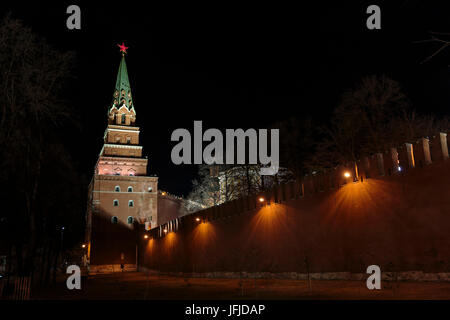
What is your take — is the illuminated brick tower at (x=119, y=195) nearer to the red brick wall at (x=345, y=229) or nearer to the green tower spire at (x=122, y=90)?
the green tower spire at (x=122, y=90)

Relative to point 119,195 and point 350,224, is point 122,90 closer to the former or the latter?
point 119,195

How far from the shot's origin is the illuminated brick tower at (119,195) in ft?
159

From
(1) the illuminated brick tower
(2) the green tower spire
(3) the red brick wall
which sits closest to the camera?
(3) the red brick wall

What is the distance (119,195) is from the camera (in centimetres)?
5109

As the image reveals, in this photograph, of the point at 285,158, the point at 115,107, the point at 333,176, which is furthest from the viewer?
the point at 115,107

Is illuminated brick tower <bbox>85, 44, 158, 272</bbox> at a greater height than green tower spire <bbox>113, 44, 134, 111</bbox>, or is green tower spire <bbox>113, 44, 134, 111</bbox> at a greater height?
green tower spire <bbox>113, 44, 134, 111</bbox>

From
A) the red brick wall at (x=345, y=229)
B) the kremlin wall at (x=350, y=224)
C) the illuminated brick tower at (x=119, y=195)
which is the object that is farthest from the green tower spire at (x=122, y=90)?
the kremlin wall at (x=350, y=224)

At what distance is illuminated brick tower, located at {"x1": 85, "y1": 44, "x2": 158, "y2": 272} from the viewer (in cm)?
4850

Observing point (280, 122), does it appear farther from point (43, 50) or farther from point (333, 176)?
point (43, 50)

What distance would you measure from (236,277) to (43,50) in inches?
651

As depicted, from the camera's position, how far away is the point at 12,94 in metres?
11.7

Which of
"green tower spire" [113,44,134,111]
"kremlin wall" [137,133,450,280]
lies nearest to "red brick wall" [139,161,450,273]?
"kremlin wall" [137,133,450,280]

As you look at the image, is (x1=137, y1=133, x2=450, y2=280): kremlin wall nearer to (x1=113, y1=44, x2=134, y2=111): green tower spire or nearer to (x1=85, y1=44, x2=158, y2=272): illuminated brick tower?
(x1=85, y1=44, x2=158, y2=272): illuminated brick tower

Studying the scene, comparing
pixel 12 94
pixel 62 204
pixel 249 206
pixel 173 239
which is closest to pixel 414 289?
pixel 249 206
